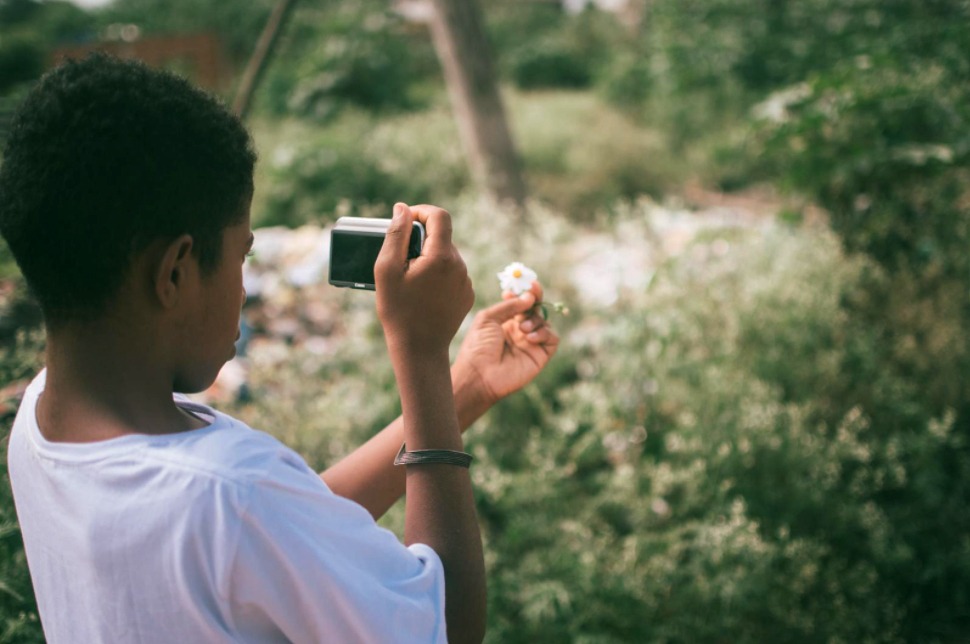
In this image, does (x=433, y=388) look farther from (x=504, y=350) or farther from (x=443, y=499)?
(x=504, y=350)

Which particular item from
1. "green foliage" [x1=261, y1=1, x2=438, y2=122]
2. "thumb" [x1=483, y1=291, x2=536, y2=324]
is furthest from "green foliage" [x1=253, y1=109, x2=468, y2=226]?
"thumb" [x1=483, y1=291, x2=536, y2=324]

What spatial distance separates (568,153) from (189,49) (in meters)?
8.15

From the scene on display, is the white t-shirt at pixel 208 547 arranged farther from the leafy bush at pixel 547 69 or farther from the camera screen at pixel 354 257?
the leafy bush at pixel 547 69

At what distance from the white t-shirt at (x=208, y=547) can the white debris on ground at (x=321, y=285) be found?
7.61ft

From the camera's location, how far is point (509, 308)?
1.44 metres

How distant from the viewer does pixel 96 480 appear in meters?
0.82

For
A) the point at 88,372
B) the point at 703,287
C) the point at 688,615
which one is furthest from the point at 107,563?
the point at 703,287

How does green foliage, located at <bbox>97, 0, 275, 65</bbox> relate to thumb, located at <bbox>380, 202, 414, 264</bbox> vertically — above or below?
above

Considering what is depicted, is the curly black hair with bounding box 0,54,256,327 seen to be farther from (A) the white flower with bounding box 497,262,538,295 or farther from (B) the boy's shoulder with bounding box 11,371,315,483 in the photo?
(A) the white flower with bounding box 497,262,538,295

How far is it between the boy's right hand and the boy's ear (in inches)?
9.9

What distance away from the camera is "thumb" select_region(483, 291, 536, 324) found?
143cm

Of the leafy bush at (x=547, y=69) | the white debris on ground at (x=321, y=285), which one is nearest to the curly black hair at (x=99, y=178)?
the white debris on ground at (x=321, y=285)

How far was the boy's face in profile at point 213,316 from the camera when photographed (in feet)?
2.99

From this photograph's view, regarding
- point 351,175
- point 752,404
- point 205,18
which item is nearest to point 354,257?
point 752,404
